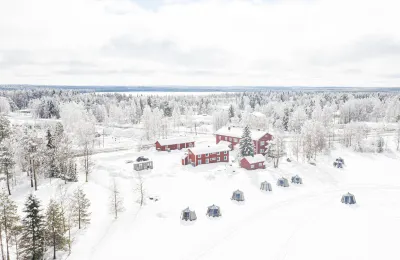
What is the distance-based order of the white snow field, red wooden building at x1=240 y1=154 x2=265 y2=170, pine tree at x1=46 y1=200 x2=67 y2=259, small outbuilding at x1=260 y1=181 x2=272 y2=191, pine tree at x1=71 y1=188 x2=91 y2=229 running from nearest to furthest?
pine tree at x1=46 y1=200 x2=67 y2=259
the white snow field
pine tree at x1=71 y1=188 x2=91 y2=229
small outbuilding at x1=260 y1=181 x2=272 y2=191
red wooden building at x1=240 y1=154 x2=265 y2=170

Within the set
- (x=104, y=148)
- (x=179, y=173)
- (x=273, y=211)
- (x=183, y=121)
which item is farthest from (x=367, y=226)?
(x=183, y=121)

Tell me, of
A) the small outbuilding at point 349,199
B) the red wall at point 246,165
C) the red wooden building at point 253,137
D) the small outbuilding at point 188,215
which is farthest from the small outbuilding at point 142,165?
the small outbuilding at point 349,199

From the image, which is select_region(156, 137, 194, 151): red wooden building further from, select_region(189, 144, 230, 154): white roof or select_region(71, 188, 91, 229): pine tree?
select_region(71, 188, 91, 229): pine tree

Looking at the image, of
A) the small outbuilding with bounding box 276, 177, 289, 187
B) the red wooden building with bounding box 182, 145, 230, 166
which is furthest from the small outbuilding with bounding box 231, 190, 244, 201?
the red wooden building with bounding box 182, 145, 230, 166

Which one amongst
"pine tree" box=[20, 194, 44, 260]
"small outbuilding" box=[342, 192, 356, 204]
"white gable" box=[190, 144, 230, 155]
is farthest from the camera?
"white gable" box=[190, 144, 230, 155]

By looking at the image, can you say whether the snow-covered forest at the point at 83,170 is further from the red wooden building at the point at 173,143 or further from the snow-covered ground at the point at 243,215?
the red wooden building at the point at 173,143

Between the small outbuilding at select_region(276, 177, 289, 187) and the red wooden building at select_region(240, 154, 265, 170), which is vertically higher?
the red wooden building at select_region(240, 154, 265, 170)

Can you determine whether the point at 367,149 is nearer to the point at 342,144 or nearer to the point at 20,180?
the point at 342,144
